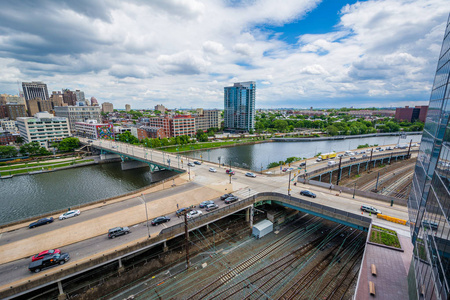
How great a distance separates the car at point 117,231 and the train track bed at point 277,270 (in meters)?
7.20

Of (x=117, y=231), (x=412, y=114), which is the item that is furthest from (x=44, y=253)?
(x=412, y=114)

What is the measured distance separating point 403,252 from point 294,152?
7696 cm

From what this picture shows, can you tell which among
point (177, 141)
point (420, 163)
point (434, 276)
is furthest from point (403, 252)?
point (177, 141)

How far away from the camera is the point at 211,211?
1139 inches

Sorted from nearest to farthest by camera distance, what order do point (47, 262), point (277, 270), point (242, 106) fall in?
point (47, 262), point (277, 270), point (242, 106)

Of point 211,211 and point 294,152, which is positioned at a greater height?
point 211,211

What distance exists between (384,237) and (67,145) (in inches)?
4360

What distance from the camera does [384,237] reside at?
2323 centimetres

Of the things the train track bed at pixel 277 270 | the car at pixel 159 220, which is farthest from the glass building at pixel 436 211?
the car at pixel 159 220

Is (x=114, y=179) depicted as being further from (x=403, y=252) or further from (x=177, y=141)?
(x=403, y=252)

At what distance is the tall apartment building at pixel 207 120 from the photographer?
478 ft

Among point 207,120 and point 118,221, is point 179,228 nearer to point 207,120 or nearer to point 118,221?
point 118,221

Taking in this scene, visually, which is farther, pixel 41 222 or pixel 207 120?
pixel 207 120

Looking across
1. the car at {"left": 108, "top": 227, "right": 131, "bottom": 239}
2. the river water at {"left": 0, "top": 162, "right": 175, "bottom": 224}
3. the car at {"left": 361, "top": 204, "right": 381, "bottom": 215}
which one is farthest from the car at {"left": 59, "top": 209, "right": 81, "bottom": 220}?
the car at {"left": 361, "top": 204, "right": 381, "bottom": 215}
